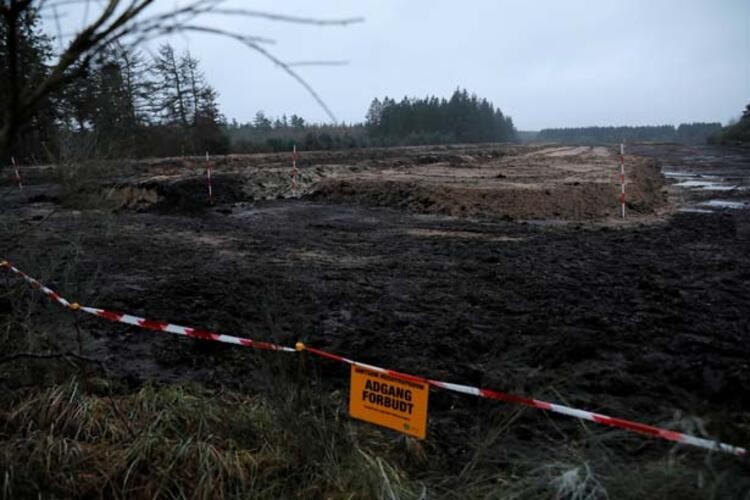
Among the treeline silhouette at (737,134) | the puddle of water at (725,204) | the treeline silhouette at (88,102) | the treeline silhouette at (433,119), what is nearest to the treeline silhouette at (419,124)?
the treeline silhouette at (433,119)

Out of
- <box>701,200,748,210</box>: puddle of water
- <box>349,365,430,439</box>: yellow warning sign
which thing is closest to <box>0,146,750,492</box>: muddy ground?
<box>349,365,430,439</box>: yellow warning sign

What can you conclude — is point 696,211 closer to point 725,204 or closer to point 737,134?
point 725,204

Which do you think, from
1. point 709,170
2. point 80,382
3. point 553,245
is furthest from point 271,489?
point 709,170

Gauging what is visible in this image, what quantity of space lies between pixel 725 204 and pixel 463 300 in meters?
11.8

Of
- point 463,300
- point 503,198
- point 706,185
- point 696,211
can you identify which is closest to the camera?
point 463,300

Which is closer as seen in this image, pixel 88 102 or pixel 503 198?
pixel 88 102

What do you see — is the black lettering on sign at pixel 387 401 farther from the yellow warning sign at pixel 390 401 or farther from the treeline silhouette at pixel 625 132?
A: the treeline silhouette at pixel 625 132

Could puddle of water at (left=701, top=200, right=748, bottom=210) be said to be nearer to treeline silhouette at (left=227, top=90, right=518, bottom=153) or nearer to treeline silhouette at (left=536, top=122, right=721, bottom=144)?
treeline silhouette at (left=227, top=90, right=518, bottom=153)

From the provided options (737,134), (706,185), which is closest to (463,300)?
(706,185)

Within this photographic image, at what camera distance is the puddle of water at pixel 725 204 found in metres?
14.5

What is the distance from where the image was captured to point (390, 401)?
10.2ft

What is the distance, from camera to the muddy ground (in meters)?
4.05

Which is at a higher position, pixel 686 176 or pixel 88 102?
pixel 88 102

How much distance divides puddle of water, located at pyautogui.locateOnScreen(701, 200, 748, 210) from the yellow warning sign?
1398 centimetres
